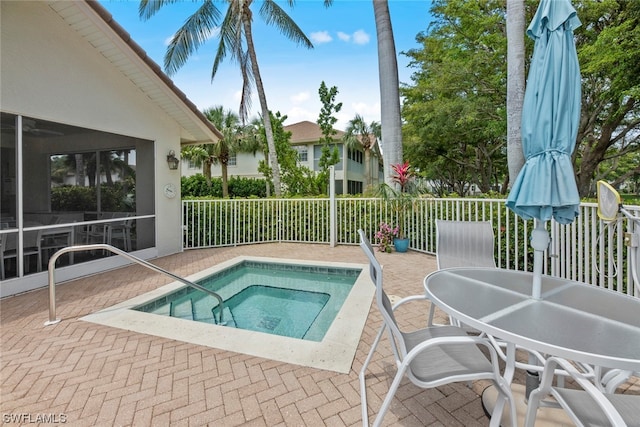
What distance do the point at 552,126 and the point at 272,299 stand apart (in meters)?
4.21

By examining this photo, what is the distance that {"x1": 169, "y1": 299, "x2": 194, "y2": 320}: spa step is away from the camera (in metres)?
4.12

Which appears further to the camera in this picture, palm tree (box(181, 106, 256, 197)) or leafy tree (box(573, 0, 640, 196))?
palm tree (box(181, 106, 256, 197))

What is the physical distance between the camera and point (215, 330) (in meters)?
3.23

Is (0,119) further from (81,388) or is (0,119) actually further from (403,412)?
(403,412)

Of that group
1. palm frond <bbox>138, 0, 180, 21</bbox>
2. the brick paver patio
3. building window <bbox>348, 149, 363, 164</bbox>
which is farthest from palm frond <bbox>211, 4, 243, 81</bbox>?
building window <bbox>348, 149, 363, 164</bbox>

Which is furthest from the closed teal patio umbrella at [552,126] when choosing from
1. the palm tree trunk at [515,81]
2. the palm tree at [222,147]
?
the palm tree at [222,147]

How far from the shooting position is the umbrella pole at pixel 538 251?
205cm

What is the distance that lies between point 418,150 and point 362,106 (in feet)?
40.5

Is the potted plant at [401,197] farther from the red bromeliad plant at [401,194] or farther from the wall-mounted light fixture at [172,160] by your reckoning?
the wall-mounted light fixture at [172,160]

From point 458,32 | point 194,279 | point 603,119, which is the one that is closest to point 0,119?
point 194,279

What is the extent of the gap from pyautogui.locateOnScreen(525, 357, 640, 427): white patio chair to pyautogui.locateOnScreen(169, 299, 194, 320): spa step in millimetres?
3980

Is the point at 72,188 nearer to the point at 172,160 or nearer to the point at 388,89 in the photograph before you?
the point at 172,160

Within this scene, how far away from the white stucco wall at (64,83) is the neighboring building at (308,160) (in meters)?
15.9

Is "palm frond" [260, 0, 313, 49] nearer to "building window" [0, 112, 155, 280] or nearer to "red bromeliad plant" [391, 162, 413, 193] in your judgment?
"building window" [0, 112, 155, 280]
